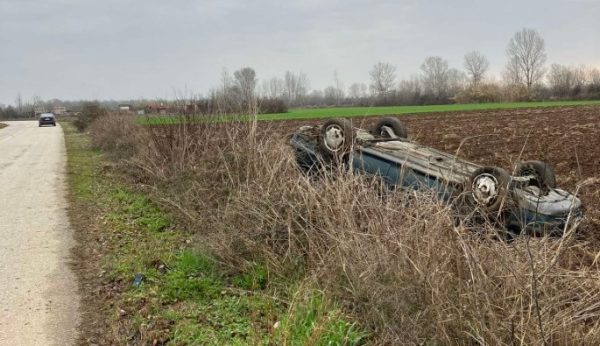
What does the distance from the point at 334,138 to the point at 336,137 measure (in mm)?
40

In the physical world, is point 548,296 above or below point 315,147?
below

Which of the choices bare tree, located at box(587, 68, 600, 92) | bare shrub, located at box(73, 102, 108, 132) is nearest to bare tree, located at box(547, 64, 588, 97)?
bare tree, located at box(587, 68, 600, 92)

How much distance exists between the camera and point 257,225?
6.10m

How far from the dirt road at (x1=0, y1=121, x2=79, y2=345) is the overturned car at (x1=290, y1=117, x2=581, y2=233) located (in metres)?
3.27

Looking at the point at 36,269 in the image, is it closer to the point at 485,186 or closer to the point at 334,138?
the point at 334,138

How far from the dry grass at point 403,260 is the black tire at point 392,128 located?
270 cm

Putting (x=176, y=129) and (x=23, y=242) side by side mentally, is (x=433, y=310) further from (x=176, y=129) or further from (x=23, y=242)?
(x=176, y=129)

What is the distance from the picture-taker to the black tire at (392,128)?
32.0 feet

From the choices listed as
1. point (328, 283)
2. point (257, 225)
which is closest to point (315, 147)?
point (257, 225)

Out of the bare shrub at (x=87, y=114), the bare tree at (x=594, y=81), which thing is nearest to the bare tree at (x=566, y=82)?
the bare tree at (x=594, y=81)

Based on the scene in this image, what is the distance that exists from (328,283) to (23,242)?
5.22 metres

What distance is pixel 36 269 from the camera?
6.51m

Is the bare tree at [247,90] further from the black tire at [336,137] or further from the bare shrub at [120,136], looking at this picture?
the bare shrub at [120,136]

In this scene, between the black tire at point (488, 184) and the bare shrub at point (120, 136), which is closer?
the black tire at point (488, 184)
